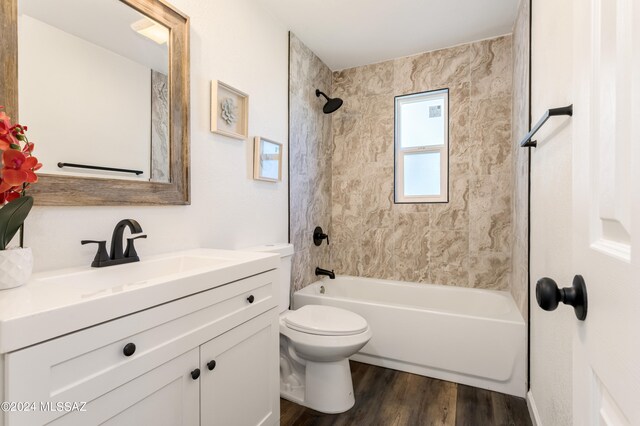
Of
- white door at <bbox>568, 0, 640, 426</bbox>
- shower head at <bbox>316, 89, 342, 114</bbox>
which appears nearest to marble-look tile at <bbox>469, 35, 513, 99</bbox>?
shower head at <bbox>316, 89, 342, 114</bbox>

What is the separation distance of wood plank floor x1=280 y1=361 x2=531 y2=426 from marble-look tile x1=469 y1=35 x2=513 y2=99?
218 cm

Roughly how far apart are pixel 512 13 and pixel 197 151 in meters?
2.32

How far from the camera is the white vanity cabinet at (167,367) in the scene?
0.66m

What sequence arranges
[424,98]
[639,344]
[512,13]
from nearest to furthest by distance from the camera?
1. [639,344]
2. [512,13]
3. [424,98]

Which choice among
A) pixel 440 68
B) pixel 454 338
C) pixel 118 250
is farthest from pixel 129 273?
pixel 440 68

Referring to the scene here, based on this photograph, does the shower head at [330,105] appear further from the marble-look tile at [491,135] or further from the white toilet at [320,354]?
the white toilet at [320,354]

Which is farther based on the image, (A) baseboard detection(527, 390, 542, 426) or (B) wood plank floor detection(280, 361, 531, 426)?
(B) wood plank floor detection(280, 361, 531, 426)

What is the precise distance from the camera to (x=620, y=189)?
40 centimetres

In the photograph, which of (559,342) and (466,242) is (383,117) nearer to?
(466,242)

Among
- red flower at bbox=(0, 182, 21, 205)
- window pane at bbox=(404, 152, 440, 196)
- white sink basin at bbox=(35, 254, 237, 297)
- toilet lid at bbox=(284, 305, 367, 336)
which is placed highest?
window pane at bbox=(404, 152, 440, 196)

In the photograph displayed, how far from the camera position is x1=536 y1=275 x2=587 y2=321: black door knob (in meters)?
0.50

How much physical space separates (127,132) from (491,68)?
8.59 ft

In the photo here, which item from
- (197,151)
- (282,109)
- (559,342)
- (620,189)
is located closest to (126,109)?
(197,151)

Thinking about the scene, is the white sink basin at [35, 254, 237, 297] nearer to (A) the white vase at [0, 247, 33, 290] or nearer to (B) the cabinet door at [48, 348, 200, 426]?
(A) the white vase at [0, 247, 33, 290]
